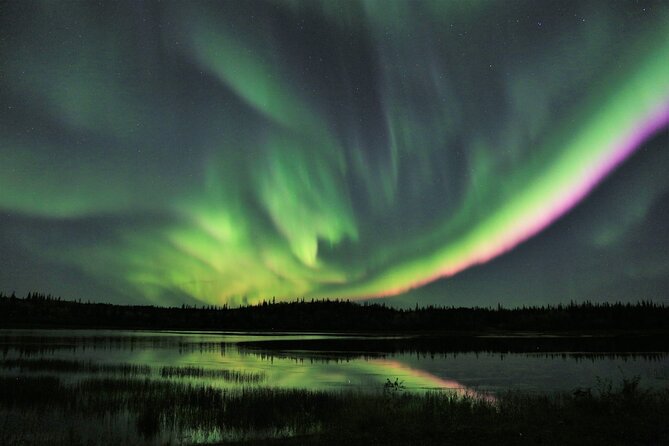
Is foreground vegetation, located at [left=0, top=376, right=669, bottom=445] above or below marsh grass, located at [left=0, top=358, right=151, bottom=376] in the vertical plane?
below

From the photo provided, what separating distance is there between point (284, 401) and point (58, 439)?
12900mm

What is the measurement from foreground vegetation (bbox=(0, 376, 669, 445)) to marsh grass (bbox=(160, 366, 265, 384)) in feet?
28.1

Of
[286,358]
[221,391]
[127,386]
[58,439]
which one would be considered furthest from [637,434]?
[286,358]

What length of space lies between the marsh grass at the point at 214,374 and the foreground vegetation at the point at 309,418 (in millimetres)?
8551

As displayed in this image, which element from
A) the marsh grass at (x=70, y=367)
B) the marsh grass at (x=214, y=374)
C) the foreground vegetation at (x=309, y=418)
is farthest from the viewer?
the marsh grass at (x=70, y=367)

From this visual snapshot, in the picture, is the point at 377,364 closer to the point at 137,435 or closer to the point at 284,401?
the point at 284,401

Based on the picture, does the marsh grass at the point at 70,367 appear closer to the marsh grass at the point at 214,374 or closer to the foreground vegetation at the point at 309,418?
the marsh grass at the point at 214,374

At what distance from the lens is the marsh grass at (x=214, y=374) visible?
43.0m

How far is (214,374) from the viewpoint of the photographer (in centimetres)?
4634

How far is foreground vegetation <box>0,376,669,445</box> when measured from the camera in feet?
60.7

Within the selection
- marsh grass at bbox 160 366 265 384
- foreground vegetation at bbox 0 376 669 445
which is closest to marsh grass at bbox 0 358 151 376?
marsh grass at bbox 160 366 265 384

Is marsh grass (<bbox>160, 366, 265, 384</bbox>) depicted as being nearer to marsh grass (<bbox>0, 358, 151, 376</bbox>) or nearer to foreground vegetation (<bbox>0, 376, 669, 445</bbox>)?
marsh grass (<bbox>0, 358, 151, 376</bbox>)

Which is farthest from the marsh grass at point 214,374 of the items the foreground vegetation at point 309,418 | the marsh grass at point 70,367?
the foreground vegetation at point 309,418

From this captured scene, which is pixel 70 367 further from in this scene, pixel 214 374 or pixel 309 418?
pixel 309 418
